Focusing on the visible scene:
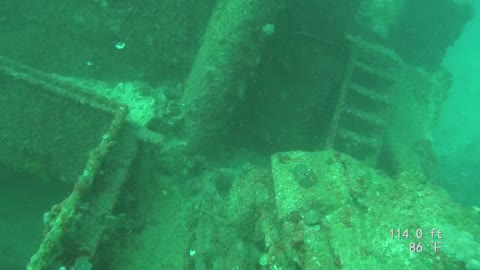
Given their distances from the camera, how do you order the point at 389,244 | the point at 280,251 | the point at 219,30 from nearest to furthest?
the point at 389,244 → the point at 280,251 → the point at 219,30

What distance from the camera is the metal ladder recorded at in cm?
557

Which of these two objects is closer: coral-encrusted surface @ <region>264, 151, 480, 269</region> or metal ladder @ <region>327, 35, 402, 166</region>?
coral-encrusted surface @ <region>264, 151, 480, 269</region>

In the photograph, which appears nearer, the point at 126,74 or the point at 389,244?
the point at 389,244

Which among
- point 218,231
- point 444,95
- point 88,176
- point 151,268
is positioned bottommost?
point 151,268

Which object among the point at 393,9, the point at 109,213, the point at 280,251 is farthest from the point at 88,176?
the point at 393,9

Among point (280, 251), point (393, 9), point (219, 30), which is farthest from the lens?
point (393, 9)

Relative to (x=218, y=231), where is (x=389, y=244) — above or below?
above

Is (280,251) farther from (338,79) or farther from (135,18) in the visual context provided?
(135,18)

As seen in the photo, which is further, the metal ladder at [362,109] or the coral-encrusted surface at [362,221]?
the metal ladder at [362,109]

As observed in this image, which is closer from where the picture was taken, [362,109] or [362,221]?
[362,221]

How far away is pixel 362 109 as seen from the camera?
6.14m

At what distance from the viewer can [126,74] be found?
573 centimetres

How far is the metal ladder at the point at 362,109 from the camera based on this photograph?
5566mm

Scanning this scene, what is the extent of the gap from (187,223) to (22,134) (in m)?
2.56
